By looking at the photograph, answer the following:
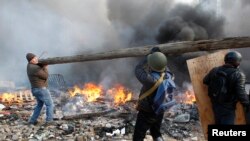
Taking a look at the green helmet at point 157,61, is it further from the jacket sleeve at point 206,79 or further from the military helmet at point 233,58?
the military helmet at point 233,58

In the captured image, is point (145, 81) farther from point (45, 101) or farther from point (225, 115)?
point (45, 101)

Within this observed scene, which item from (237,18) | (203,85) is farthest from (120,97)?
(237,18)

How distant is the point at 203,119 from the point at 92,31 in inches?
717

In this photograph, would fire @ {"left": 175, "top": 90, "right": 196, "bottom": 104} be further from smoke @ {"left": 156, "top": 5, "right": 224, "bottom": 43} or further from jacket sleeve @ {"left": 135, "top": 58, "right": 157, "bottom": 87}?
Result: smoke @ {"left": 156, "top": 5, "right": 224, "bottom": 43}

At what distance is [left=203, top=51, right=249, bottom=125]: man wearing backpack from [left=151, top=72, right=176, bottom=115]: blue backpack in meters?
0.75

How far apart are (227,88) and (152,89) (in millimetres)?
1242

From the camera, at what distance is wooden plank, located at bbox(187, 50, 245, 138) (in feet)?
19.1

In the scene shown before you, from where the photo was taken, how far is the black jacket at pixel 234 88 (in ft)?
17.5

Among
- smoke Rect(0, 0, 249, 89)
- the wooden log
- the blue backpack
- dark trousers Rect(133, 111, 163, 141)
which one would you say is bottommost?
dark trousers Rect(133, 111, 163, 141)

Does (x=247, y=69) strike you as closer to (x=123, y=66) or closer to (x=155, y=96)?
(x=123, y=66)

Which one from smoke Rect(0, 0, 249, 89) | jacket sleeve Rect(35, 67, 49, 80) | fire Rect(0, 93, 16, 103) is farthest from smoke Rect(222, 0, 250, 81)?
jacket sleeve Rect(35, 67, 49, 80)

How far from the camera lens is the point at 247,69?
19.8 m

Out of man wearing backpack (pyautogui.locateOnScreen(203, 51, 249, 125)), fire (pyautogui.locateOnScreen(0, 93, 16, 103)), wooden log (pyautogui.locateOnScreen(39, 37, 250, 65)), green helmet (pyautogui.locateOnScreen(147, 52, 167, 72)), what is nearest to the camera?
green helmet (pyautogui.locateOnScreen(147, 52, 167, 72))

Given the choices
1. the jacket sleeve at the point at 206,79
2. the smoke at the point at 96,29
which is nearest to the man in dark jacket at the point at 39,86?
the jacket sleeve at the point at 206,79
